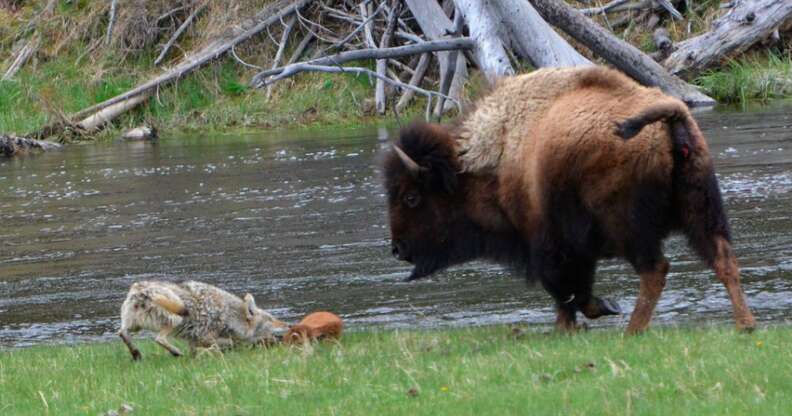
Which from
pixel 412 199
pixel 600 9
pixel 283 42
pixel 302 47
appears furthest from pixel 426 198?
pixel 302 47

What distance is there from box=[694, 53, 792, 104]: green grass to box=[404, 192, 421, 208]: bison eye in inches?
618

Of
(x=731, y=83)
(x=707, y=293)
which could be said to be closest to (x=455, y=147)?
(x=707, y=293)

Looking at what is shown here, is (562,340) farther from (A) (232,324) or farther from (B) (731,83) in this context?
(B) (731,83)

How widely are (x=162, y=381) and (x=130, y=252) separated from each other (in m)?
7.91

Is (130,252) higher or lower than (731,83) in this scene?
lower

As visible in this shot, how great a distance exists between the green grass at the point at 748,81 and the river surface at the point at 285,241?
127 centimetres

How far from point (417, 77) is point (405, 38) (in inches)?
38.6

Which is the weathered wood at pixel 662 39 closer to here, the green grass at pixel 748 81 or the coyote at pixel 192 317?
the green grass at pixel 748 81

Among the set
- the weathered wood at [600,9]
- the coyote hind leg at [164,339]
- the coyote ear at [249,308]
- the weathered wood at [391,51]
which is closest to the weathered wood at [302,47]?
the weathered wood at [600,9]

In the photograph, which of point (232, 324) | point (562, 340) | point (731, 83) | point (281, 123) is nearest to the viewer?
point (562, 340)

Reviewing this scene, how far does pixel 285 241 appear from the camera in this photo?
627 inches

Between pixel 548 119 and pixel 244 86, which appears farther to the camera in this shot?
pixel 244 86

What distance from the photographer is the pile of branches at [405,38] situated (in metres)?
16.1

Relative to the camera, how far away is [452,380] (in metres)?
7.42
